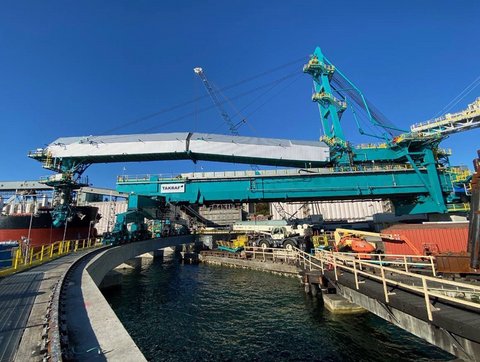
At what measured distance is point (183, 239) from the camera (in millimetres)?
42656

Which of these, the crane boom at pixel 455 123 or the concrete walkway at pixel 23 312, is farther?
the crane boom at pixel 455 123

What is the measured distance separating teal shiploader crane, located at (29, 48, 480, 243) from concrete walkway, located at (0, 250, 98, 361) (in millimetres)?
21504

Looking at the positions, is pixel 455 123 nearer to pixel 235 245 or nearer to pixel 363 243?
pixel 363 243

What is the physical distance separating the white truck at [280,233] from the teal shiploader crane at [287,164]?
406 centimetres

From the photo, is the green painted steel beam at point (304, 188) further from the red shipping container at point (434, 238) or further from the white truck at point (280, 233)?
the red shipping container at point (434, 238)

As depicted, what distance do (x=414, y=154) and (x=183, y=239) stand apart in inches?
1433

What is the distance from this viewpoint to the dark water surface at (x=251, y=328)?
33.8 feet

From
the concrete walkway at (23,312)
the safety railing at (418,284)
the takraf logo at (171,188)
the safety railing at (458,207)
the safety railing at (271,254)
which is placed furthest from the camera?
the takraf logo at (171,188)

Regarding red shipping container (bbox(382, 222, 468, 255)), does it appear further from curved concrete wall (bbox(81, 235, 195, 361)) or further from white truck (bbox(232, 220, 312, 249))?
curved concrete wall (bbox(81, 235, 195, 361))

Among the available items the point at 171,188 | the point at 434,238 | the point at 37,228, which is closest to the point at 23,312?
the point at 434,238

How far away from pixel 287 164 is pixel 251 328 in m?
25.5

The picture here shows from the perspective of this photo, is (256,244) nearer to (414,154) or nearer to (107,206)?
(414,154)

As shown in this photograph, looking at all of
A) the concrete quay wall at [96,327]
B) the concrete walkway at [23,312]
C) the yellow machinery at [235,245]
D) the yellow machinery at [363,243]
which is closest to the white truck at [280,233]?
the yellow machinery at [235,245]

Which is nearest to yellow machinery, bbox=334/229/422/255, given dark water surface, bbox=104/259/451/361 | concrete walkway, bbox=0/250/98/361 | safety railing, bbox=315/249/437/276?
safety railing, bbox=315/249/437/276
